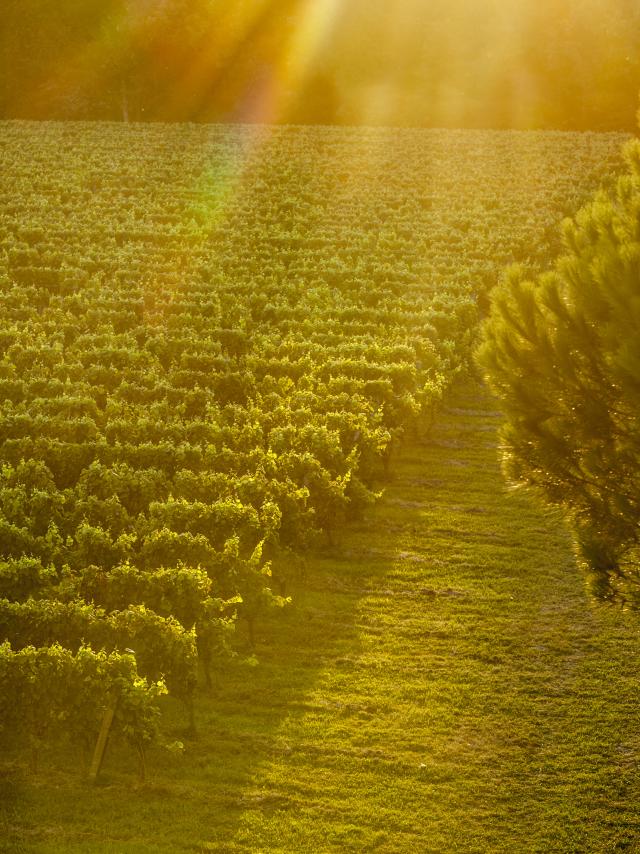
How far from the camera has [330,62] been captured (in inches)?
3270

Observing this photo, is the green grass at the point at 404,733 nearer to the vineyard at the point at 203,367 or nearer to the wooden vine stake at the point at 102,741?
the wooden vine stake at the point at 102,741

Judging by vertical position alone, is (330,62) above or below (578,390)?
above

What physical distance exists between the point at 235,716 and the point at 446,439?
14.6 meters

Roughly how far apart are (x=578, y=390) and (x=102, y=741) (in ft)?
25.6

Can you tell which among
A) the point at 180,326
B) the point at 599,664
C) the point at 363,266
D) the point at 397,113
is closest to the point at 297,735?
the point at 599,664

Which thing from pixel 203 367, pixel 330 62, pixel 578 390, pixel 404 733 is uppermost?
pixel 330 62

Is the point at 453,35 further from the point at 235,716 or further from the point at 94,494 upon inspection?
the point at 235,716

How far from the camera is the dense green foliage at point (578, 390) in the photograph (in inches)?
553

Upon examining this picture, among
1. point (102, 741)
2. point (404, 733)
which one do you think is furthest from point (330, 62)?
point (102, 741)

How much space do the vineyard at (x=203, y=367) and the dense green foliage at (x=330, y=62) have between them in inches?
512

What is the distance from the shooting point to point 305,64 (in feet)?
276

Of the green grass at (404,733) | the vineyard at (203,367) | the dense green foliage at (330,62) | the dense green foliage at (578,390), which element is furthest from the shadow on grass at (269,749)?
the dense green foliage at (330,62)

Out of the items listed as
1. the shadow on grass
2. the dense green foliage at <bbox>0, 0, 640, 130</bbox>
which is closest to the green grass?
the shadow on grass

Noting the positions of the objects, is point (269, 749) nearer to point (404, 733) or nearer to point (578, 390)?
point (404, 733)
